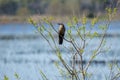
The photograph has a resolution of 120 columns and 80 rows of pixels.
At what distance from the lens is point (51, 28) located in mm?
6934

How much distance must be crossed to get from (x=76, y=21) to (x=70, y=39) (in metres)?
0.28

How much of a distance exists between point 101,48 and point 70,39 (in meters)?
0.54

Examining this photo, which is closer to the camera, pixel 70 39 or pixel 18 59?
pixel 70 39

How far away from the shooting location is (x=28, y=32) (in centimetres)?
5594

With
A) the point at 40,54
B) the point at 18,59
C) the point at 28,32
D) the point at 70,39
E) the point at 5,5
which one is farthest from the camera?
the point at 5,5

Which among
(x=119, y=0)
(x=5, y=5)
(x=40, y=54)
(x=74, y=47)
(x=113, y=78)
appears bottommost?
(x=5, y=5)

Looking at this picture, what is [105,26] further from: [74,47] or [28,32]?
[28,32]

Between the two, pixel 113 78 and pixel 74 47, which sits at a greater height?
pixel 74 47

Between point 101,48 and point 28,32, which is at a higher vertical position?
point 101,48

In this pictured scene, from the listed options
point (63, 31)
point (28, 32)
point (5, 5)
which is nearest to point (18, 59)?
point (63, 31)

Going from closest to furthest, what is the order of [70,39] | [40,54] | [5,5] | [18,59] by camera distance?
[70,39] → [18,59] → [40,54] → [5,5]

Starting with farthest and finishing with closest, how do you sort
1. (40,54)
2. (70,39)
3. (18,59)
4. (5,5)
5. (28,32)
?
(5,5), (28,32), (40,54), (18,59), (70,39)

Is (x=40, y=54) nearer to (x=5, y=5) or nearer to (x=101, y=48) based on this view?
(x=101, y=48)

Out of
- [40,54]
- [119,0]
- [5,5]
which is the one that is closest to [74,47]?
[119,0]
